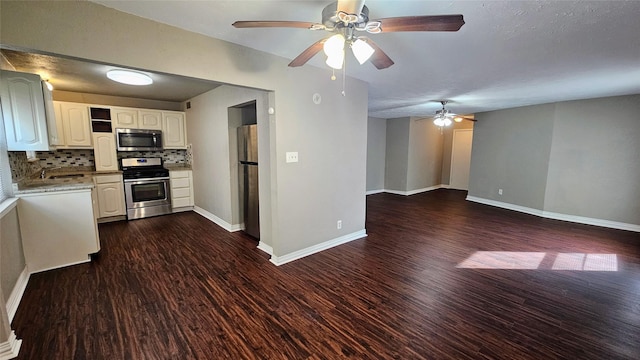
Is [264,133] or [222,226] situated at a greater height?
[264,133]

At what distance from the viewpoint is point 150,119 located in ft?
16.5

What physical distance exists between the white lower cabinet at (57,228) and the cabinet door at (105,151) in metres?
2.12

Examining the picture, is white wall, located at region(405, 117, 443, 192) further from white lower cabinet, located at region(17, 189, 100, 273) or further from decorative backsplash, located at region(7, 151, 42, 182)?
decorative backsplash, located at region(7, 151, 42, 182)

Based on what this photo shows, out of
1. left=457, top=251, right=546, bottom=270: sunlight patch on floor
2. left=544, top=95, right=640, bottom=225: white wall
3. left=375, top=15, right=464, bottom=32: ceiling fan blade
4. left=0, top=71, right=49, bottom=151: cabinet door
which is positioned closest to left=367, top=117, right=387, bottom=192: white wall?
left=544, top=95, right=640, bottom=225: white wall

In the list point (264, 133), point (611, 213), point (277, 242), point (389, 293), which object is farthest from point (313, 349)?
point (611, 213)

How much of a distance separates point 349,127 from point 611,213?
205 inches

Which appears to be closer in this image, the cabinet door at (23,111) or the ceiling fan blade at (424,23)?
the ceiling fan blade at (424,23)

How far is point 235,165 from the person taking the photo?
415 cm

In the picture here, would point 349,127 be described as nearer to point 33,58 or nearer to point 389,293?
point 389,293

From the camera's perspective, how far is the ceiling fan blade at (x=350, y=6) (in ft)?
4.49

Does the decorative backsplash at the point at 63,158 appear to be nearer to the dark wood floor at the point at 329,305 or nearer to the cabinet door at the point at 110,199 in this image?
the cabinet door at the point at 110,199

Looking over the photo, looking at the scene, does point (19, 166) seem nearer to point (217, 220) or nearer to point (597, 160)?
point (217, 220)

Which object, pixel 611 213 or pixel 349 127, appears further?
pixel 611 213

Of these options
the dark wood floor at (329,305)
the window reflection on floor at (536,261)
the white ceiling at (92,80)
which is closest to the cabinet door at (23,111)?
the white ceiling at (92,80)
